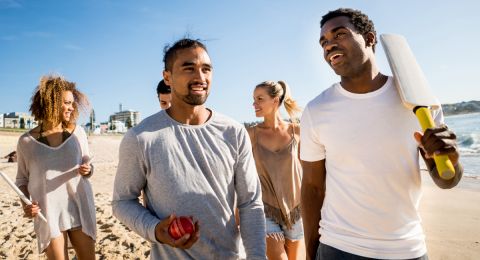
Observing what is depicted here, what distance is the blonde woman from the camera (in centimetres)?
396

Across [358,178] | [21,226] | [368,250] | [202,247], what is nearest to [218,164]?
[202,247]

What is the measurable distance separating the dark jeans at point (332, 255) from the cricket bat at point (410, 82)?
0.74m

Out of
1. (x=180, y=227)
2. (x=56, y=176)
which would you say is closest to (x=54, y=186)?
(x=56, y=176)

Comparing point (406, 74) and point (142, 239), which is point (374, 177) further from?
point (142, 239)

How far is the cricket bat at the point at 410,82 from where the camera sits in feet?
6.08

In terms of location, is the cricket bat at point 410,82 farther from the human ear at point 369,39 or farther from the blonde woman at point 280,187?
the blonde woman at point 280,187

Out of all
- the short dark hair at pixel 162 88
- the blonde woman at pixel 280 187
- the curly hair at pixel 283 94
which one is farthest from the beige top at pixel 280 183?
the short dark hair at pixel 162 88

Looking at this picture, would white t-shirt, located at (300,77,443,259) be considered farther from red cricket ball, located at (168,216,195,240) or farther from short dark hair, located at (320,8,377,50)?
red cricket ball, located at (168,216,195,240)

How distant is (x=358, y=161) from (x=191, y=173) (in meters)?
0.96

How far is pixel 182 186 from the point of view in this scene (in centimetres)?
203

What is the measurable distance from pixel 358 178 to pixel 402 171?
0.79ft

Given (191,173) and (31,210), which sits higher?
(191,173)

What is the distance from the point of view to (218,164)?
2.16 metres

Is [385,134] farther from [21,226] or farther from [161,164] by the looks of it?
[21,226]
